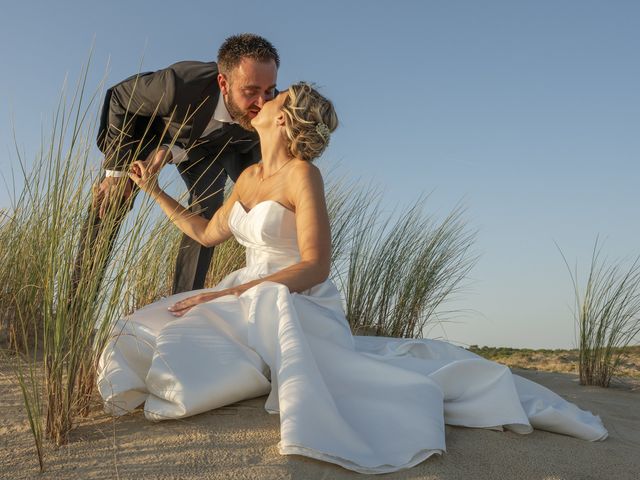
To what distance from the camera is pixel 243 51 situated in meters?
3.72

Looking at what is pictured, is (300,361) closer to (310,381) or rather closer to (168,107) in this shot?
(310,381)

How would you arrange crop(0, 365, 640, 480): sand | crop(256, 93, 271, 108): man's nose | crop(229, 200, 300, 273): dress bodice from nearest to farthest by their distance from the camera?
crop(0, 365, 640, 480): sand → crop(229, 200, 300, 273): dress bodice → crop(256, 93, 271, 108): man's nose

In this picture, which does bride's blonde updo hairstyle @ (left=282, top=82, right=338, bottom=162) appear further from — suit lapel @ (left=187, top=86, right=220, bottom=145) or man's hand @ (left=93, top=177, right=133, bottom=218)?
suit lapel @ (left=187, top=86, right=220, bottom=145)

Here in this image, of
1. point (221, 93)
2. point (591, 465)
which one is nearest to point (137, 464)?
point (591, 465)

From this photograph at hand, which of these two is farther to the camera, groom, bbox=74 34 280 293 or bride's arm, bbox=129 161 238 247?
groom, bbox=74 34 280 293

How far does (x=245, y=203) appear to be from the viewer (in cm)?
326

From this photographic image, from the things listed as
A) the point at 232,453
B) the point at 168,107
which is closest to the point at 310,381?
the point at 232,453

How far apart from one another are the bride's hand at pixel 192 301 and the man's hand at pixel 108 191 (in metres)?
0.46

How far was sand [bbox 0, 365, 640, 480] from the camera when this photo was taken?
2.09 meters

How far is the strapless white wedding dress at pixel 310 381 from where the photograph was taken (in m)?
2.21

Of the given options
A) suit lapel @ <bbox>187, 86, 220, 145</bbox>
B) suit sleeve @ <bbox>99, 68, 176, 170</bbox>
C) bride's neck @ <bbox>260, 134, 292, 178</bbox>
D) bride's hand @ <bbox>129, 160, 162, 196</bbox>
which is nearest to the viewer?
bride's hand @ <bbox>129, 160, 162, 196</bbox>

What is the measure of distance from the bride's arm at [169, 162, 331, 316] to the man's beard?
952 millimetres

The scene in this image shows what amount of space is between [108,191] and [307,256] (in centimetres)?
79

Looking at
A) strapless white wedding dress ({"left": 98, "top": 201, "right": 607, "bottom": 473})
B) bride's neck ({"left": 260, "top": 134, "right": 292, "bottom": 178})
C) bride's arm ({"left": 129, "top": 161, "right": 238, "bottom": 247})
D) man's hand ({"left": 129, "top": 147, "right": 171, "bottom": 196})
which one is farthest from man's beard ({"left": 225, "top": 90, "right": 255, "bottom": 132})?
strapless white wedding dress ({"left": 98, "top": 201, "right": 607, "bottom": 473})
